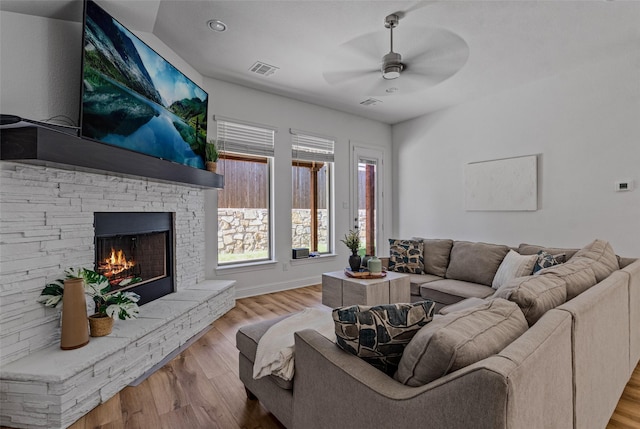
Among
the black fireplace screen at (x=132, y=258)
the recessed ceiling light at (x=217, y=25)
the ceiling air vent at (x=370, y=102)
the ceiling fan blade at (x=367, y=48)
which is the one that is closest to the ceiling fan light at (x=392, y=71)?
the ceiling fan blade at (x=367, y=48)

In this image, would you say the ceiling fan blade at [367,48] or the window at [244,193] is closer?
the ceiling fan blade at [367,48]

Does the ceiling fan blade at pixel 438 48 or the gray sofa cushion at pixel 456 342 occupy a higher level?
the ceiling fan blade at pixel 438 48

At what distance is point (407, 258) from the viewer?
3.85 meters

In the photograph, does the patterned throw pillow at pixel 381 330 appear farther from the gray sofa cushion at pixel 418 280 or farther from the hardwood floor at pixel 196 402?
the gray sofa cushion at pixel 418 280

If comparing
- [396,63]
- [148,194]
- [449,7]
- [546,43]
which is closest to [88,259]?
[148,194]

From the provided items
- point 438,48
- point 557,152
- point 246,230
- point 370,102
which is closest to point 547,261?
point 557,152

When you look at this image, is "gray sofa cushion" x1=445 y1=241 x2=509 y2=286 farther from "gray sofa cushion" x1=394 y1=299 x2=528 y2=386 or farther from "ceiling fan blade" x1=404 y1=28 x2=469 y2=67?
"gray sofa cushion" x1=394 y1=299 x2=528 y2=386

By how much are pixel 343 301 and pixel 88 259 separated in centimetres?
228

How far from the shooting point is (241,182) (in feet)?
14.2

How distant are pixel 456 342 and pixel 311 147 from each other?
14.1ft

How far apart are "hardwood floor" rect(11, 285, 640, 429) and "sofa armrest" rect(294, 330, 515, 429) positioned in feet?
2.05

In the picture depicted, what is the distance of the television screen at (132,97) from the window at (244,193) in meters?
0.82

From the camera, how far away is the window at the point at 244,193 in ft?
13.6

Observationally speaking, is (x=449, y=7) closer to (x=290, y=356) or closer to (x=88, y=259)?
(x=290, y=356)
